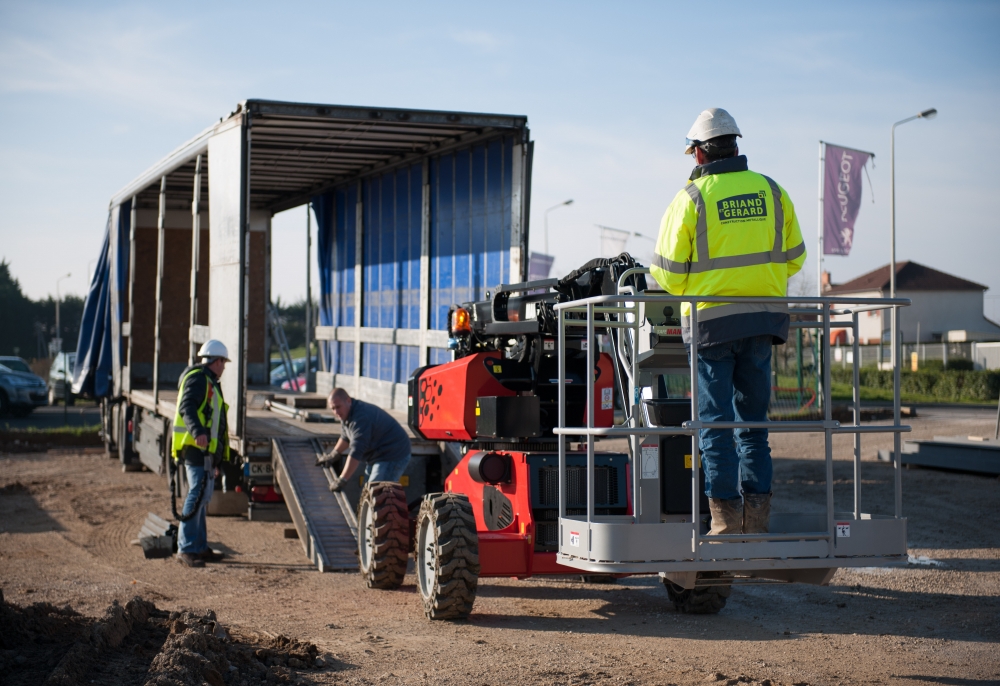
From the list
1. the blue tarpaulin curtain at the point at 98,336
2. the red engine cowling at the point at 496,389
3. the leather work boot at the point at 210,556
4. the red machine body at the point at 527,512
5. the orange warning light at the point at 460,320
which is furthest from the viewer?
the blue tarpaulin curtain at the point at 98,336

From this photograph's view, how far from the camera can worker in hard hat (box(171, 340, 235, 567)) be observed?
9727 mm

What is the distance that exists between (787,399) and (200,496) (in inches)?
682

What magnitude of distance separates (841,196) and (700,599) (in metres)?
18.9

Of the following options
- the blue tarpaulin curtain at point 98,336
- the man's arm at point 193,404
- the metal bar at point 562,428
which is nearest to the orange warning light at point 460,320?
the metal bar at point 562,428

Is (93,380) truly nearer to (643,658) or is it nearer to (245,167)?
(245,167)

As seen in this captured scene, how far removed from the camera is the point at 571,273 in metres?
7.25

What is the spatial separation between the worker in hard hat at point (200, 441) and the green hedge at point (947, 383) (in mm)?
29890

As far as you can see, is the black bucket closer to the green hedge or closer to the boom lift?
the boom lift

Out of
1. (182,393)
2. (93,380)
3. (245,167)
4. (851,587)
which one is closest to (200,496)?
(182,393)

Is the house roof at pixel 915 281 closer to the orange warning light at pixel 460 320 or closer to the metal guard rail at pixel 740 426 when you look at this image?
the orange warning light at pixel 460 320

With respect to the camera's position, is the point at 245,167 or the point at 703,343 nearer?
the point at 703,343

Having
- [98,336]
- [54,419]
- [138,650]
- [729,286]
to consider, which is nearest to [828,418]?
[729,286]

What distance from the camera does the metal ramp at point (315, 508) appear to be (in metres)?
9.25

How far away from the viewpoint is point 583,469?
734 cm
